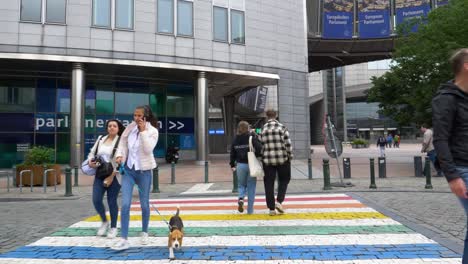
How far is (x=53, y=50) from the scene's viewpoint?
18391 mm

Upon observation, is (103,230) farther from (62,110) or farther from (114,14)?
(62,110)

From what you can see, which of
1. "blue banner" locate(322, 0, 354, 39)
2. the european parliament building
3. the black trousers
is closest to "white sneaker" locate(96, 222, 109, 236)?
the black trousers

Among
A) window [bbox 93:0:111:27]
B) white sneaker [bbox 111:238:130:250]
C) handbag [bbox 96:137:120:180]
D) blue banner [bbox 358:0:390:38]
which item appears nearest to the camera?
white sneaker [bbox 111:238:130:250]

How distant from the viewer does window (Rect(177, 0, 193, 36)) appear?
68.9 feet

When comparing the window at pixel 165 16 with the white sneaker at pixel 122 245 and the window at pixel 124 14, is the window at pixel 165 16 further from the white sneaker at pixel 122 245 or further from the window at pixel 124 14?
the white sneaker at pixel 122 245

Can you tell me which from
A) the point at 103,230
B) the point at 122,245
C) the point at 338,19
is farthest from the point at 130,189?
the point at 338,19

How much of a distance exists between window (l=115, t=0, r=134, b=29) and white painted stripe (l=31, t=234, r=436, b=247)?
54.8 feet

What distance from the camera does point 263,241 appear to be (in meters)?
4.84

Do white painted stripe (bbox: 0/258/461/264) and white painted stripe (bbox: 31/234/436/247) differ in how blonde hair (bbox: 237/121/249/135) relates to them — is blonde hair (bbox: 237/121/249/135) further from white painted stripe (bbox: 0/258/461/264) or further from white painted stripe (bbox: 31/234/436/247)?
white painted stripe (bbox: 0/258/461/264)

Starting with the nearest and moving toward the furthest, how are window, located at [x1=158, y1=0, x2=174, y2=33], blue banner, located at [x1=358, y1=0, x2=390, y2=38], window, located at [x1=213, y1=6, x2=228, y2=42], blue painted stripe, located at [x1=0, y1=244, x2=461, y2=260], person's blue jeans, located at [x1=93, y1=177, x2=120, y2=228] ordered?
blue painted stripe, located at [x1=0, y1=244, x2=461, y2=260] → person's blue jeans, located at [x1=93, y1=177, x2=120, y2=228] → window, located at [x1=158, y1=0, x2=174, y2=33] → window, located at [x1=213, y1=6, x2=228, y2=42] → blue banner, located at [x1=358, y1=0, x2=390, y2=38]

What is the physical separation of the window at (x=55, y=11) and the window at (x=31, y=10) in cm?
42

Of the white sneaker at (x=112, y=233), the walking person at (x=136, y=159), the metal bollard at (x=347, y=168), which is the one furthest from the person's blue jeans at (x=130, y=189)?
the metal bollard at (x=347, y=168)

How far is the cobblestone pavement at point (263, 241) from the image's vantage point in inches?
164

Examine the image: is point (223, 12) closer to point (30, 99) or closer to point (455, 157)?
point (30, 99)
